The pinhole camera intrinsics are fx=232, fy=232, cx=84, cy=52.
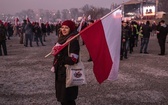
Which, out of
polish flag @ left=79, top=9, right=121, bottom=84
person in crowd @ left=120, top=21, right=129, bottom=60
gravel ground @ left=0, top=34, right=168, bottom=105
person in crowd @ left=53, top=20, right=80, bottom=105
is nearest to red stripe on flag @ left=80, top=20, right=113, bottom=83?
polish flag @ left=79, top=9, right=121, bottom=84

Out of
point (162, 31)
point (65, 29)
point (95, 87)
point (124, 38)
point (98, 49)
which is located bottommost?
point (95, 87)

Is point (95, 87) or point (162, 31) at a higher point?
point (162, 31)

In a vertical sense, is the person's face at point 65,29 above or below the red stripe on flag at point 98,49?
above

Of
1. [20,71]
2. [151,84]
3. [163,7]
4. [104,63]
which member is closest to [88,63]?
[20,71]

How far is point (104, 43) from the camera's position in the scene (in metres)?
4.04

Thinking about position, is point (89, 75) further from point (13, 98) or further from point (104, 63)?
point (104, 63)

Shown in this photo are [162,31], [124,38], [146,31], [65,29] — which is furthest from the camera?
[146,31]

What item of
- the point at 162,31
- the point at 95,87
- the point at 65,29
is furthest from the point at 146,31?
the point at 65,29

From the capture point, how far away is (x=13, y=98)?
19.1 ft

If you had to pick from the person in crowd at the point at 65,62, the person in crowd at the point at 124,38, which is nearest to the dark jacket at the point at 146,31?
the person in crowd at the point at 124,38

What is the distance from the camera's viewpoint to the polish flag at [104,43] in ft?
12.9

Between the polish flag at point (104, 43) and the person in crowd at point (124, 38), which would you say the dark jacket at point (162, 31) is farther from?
the polish flag at point (104, 43)

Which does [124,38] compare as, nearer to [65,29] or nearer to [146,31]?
[146,31]

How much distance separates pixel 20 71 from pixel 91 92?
3879mm
